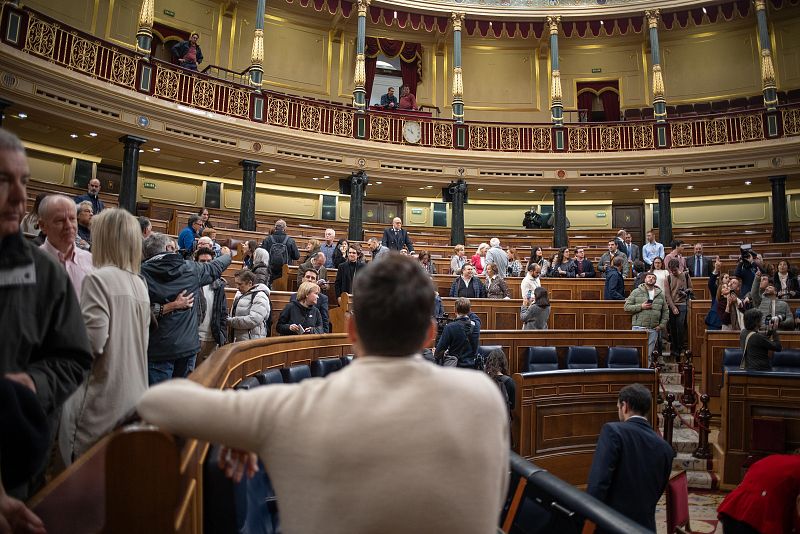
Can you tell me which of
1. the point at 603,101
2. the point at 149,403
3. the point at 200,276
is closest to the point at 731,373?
the point at 200,276

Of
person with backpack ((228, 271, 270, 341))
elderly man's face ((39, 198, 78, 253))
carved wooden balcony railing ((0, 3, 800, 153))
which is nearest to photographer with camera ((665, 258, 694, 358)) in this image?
person with backpack ((228, 271, 270, 341))

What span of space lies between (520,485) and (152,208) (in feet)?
38.2

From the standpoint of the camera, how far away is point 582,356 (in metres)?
6.39

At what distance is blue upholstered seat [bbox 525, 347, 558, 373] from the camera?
20.4ft

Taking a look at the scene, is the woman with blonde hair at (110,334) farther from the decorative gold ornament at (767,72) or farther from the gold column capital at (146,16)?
the decorative gold ornament at (767,72)

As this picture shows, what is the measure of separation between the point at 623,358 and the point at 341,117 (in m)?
9.06

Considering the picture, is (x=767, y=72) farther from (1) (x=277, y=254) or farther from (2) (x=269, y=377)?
(2) (x=269, y=377)

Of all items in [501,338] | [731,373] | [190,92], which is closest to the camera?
[731,373]

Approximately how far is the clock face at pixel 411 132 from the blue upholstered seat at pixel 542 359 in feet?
27.5

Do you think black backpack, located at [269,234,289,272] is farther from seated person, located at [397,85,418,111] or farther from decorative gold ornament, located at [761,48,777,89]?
decorative gold ornament, located at [761,48,777,89]

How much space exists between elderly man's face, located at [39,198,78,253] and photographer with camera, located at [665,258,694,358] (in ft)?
25.3

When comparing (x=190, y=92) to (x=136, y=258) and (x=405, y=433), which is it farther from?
(x=405, y=433)

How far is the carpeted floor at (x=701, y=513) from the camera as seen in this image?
13.8ft

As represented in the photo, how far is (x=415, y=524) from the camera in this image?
880 millimetres
